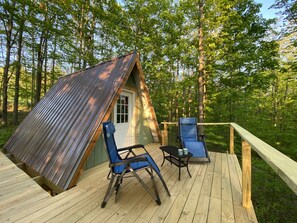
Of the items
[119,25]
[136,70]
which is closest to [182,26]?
[119,25]

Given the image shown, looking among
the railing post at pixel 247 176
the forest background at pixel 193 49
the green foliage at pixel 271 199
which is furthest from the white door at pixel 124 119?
the green foliage at pixel 271 199

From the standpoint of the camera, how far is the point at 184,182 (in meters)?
2.69

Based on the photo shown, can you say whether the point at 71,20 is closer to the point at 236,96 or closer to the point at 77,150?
the point at 77,150

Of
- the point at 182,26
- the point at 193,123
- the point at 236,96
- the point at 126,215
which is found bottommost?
the point at 126,215

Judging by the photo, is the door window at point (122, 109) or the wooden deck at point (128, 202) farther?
the door window at point (122, 109)

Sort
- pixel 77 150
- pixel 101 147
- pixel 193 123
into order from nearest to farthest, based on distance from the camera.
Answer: pixel 77 150 < pixel 101 147 < pixel 193 123

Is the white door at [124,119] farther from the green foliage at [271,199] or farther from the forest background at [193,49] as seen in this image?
the green foliage at [271,199]

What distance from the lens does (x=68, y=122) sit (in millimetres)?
3367

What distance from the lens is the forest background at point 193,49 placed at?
6.22 meters

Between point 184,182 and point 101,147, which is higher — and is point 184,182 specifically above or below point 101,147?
below

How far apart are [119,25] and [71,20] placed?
2837mm

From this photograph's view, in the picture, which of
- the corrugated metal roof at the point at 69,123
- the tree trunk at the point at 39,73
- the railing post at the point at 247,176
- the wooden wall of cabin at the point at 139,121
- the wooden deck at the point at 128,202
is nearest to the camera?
the wooden deck at the point at 128,202

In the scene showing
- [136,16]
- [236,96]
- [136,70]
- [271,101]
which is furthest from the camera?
[271,101]

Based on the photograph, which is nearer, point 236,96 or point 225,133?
point 236,96
